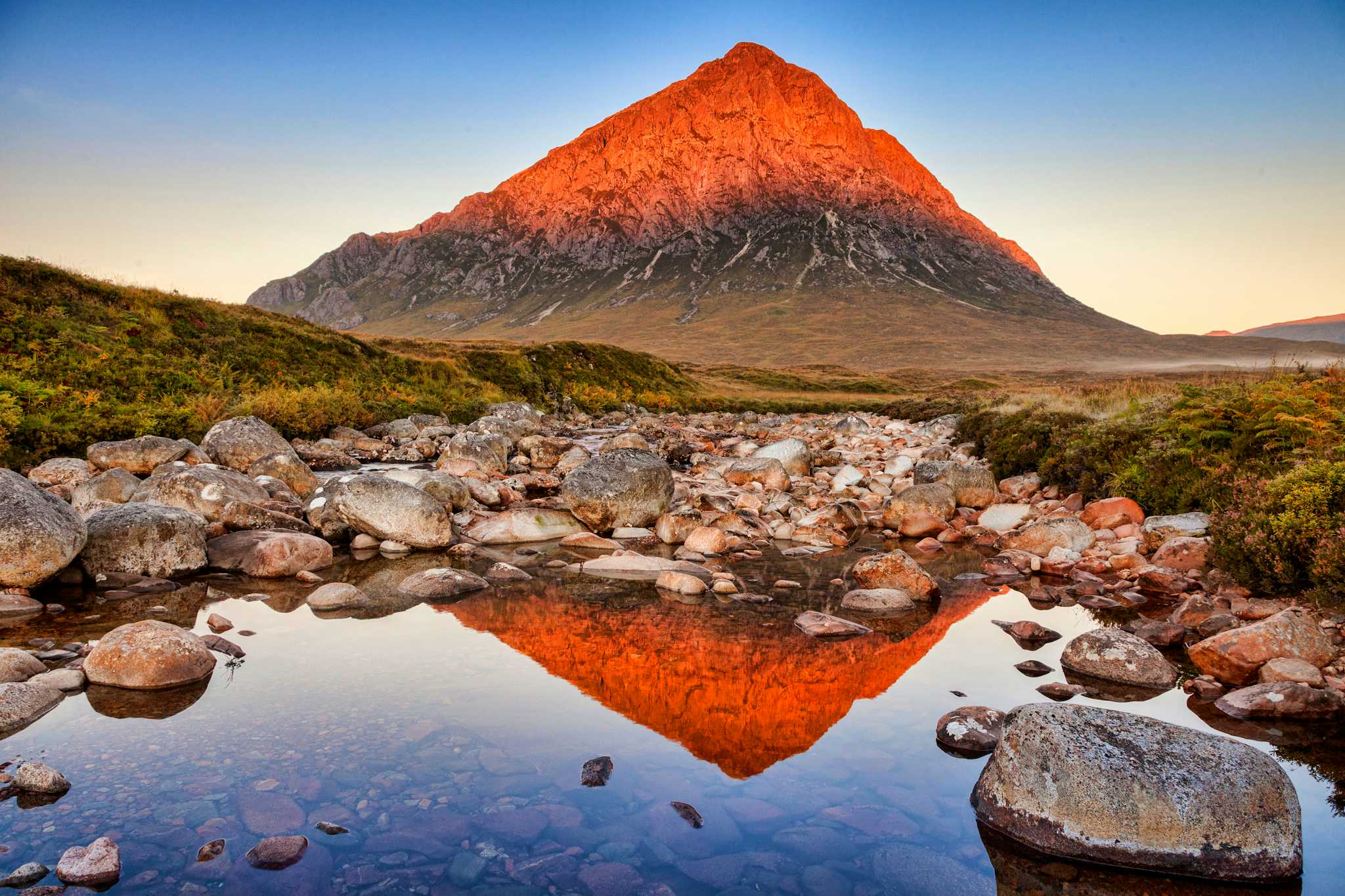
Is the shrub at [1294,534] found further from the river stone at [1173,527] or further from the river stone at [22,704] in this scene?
the river stone at [22,704]

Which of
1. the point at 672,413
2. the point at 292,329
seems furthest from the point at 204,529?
the point at 672,413

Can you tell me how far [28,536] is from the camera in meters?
9.44

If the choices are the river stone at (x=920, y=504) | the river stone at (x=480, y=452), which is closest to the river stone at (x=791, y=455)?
the river stone at (x=920, y=504)

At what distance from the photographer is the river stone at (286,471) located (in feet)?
54.2

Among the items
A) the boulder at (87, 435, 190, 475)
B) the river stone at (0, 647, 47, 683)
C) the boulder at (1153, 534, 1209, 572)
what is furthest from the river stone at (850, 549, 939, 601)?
the boulder at (87, 435, 190, 475)

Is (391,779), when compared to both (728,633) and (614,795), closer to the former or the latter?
(614,795)

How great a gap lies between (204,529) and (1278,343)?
231 m

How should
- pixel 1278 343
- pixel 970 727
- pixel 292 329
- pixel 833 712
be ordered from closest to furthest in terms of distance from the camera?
pixel 970 727 < pixel 833 712 < pixel 292 329 < pixel 1278 343

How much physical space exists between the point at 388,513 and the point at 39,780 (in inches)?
339

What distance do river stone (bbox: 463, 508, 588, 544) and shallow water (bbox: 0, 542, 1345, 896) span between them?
4.51 metres

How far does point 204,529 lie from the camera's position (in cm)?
1254

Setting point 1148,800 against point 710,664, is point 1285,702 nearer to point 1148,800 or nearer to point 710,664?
point 1148,800

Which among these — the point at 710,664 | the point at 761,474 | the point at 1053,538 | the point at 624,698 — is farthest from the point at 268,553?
the point at 1053,538

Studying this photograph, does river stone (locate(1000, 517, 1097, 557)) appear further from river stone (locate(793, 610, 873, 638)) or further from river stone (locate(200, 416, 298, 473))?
river stone (locate(200, 416, 298, 473))
